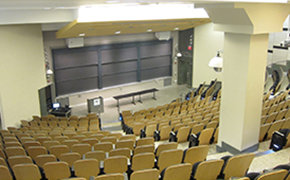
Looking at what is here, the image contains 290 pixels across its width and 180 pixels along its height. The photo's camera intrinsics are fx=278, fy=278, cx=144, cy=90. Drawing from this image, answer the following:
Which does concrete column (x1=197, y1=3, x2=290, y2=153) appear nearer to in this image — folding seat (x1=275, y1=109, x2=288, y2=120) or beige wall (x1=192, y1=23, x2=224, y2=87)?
folding seat (x1=275, y1=109, x2=288, y2=120)

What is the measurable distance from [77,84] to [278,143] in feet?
38.3

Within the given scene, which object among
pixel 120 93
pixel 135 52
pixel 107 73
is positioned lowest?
pixel 120 93

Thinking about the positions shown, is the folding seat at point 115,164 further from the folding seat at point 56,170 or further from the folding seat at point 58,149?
the folding seat at point 58,149

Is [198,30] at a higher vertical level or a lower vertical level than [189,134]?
higher

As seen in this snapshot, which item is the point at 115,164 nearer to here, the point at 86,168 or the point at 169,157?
the point at 86,168

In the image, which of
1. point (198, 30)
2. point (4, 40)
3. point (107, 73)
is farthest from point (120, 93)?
point (4, 40)

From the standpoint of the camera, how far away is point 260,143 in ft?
24.5

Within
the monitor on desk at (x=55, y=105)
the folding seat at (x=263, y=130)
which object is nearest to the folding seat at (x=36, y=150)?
the folding seat at (x=263, y=130)

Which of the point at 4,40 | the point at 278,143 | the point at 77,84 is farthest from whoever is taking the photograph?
the point at 77,84

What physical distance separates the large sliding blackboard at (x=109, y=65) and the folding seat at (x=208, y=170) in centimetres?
1196

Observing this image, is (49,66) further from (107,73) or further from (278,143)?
(278,143)

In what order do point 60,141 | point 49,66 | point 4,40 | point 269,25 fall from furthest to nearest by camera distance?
point 49,66 → point 4,40 → point 60,141 → point 269,25

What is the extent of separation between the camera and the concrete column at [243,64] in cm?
593

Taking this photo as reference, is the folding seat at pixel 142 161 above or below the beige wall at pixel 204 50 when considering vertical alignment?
below
